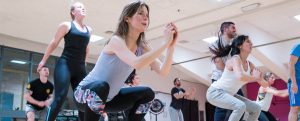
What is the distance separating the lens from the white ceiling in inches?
247

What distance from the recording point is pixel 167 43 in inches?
67.1

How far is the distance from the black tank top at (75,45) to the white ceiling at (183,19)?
3425 mm

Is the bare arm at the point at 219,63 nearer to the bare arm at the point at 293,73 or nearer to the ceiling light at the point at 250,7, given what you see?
the bare arm at the point at 293,73

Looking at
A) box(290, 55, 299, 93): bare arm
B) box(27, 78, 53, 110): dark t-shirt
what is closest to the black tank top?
box(290, 55, 299, 93): bare arm

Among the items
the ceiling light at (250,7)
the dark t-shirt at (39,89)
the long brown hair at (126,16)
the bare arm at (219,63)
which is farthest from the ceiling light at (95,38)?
the long brown hair at (126,16)

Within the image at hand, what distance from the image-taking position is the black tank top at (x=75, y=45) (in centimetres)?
262

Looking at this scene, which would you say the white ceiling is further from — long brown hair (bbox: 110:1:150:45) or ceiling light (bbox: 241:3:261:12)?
long brown hair (bbox: 110:1:150:45)

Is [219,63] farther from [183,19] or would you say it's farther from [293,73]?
[183,19]

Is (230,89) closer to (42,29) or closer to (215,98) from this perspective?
(215,98)

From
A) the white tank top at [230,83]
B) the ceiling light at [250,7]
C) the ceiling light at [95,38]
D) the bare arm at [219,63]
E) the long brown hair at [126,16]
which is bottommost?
the ceiling light at [95,38]

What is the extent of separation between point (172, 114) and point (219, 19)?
2298 millimetres

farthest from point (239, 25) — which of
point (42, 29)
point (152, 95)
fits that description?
point (152, 95)

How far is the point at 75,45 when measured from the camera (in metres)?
2.67

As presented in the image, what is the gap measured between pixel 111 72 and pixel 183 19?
18.4 ft
